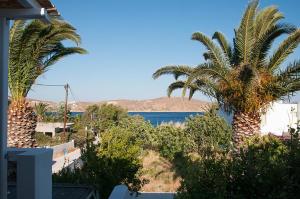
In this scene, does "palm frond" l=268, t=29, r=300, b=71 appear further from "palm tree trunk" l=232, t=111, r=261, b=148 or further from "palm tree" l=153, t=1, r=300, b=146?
"palm tree trunk" l=232, t=111, r=261, b=148

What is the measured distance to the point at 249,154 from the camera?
17.6ft

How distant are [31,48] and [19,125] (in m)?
2.79

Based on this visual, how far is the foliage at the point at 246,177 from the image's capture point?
191 inches

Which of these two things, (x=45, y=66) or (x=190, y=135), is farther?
(x=190, y=135)

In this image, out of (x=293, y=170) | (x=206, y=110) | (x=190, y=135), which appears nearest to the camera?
(x=293, y=170)

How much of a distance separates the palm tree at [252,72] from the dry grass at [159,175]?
116 inches

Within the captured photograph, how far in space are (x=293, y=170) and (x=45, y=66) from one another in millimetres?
10934

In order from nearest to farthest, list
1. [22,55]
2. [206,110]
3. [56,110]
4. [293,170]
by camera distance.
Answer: [293,170] → [22,55] → [206,110] → [56,110]

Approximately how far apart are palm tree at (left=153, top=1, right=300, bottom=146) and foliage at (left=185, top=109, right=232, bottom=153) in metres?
6.21

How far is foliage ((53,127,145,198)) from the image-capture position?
9.41m

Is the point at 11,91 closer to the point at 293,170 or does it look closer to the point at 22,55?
the point at 22,55

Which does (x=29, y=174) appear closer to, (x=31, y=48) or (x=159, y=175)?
(x=31, y=48)

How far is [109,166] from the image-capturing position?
1038 centimetres

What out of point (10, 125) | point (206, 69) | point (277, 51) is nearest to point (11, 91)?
point (10, 125)
